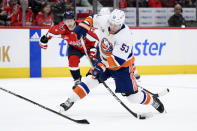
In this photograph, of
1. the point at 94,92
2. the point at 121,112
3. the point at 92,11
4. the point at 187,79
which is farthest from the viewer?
the point at 92,11

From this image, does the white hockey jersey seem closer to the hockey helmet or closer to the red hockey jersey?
the hockey helmet

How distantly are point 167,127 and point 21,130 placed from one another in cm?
109

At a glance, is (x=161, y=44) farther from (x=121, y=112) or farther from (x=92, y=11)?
(x=121, y=112)

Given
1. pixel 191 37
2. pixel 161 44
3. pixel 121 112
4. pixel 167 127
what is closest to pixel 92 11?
pixel 161 44

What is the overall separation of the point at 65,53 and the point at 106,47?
367cm

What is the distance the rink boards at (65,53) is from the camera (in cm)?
731

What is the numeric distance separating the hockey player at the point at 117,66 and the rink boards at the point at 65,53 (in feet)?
11.6

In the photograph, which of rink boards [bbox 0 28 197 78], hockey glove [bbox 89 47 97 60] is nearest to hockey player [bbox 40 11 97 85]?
hockey glove [bbox 89 47 97 60]

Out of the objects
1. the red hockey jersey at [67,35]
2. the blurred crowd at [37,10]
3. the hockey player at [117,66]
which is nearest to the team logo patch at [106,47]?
the hockey player at [117,66]

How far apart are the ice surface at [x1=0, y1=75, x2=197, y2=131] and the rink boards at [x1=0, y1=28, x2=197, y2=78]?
92 cm

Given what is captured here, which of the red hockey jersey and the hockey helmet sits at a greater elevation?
the hockey helmet

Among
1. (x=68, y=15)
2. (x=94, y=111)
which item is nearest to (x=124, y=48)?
(x=94, y=111)

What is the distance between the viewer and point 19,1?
24.2 ft

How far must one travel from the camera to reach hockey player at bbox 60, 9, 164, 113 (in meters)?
3.68
